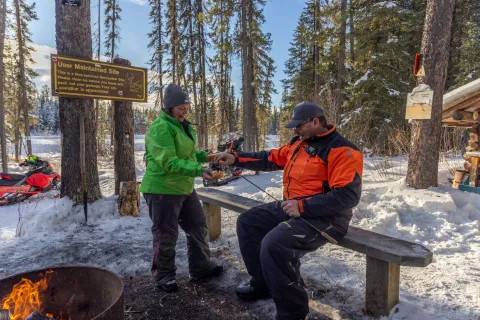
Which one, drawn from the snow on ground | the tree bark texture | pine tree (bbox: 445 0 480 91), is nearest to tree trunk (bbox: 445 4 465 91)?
pine tree (bbox: 445 0 480 91)

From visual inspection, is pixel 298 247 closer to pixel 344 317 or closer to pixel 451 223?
pixel 344 317

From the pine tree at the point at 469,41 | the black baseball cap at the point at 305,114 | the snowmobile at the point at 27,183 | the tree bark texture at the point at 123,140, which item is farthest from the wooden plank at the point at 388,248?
the pine tree at the point at 469,41

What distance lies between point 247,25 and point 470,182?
1341 cm

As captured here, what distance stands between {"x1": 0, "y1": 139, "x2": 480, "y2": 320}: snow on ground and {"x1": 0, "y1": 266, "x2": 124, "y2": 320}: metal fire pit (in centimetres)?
139

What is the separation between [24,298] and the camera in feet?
6.86

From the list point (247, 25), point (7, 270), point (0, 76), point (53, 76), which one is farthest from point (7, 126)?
point (7, 270)

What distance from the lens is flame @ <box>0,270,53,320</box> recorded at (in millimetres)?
2016

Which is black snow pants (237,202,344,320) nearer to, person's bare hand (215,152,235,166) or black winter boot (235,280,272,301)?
black winter boot (235,280,272,301)

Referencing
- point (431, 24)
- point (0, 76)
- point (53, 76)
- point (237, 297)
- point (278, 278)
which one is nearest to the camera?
point (278, 278)

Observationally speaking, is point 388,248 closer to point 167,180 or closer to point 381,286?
point 381,286

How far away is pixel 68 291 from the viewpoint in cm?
228

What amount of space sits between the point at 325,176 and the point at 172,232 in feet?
5.50

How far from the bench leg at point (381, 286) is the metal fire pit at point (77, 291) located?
210 centimetres

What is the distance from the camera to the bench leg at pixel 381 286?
255 cm
